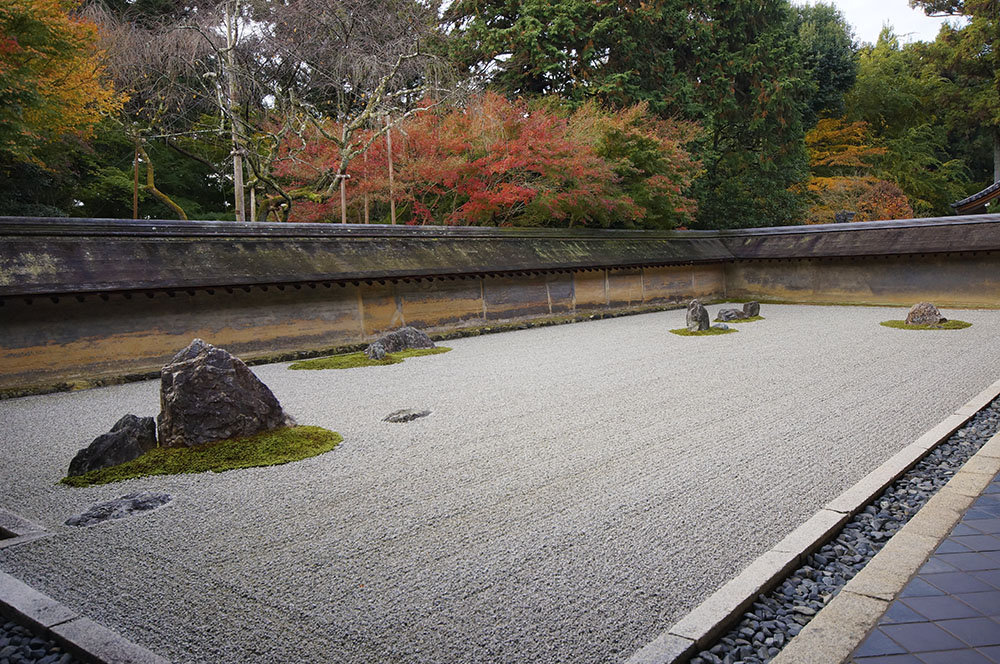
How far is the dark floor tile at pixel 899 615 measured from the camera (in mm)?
2410

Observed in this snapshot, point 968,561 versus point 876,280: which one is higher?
point 876,280

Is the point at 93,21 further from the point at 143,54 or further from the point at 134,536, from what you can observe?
the point at 134,536

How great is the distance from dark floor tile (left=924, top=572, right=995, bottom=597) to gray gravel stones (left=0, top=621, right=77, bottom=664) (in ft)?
10.4

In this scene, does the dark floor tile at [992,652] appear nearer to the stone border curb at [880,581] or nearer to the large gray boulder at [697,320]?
the stone border curb at [880,581]

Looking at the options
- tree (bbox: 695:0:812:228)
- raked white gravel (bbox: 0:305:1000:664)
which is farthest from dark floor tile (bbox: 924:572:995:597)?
tree (bbox: 695:0:812:228)

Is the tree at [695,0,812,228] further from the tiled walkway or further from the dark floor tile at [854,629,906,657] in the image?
the dark floor tile at [854,629,906,657]

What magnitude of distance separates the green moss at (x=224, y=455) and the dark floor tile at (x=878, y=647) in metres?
3.61

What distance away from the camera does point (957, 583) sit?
267 cm

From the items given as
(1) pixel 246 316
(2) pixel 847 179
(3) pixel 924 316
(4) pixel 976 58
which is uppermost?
(4) pixel 976 58

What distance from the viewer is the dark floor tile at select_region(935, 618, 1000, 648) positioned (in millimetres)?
2289

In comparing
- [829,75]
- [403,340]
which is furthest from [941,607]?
[829,75]

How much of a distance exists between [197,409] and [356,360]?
171 inches

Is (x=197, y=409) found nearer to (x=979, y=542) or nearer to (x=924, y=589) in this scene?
(x=924, y=589)

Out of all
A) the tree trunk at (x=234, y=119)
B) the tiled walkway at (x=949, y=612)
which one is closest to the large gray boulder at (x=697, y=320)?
the tiled walkway at (x=949, y=612)
